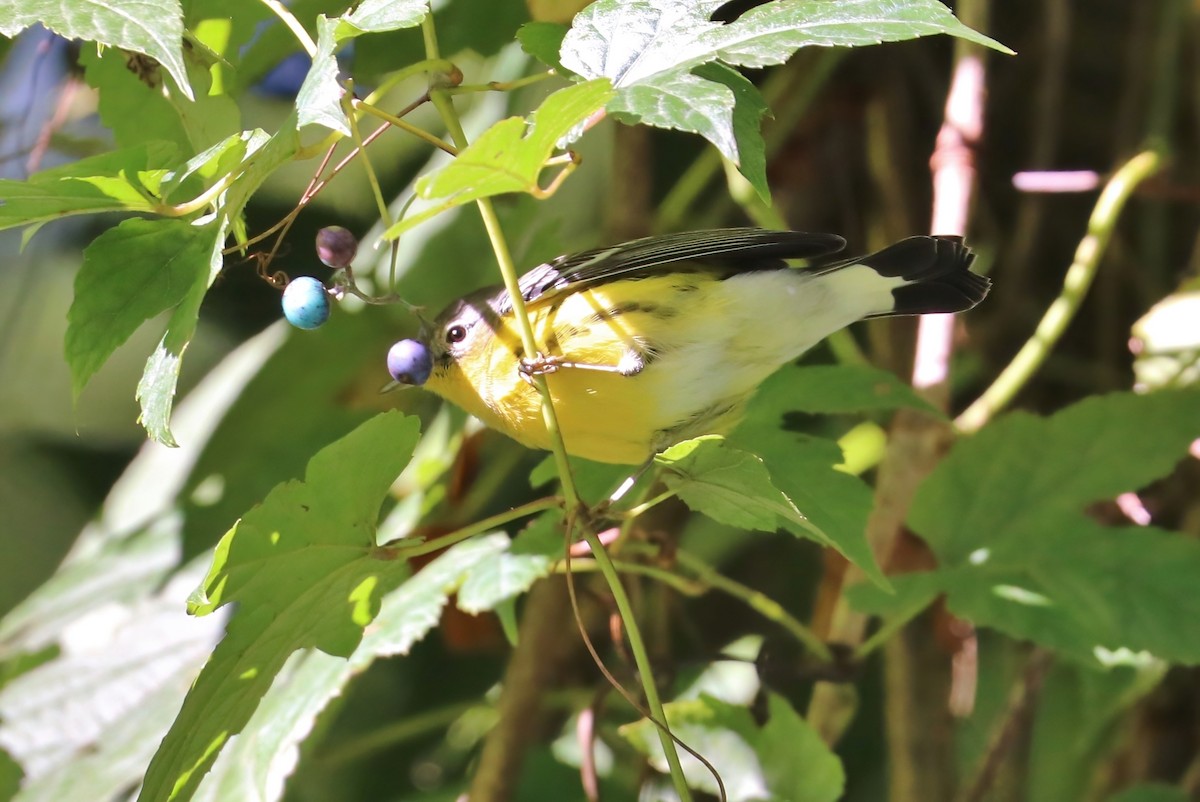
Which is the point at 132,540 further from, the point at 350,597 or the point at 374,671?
the point at 350,597

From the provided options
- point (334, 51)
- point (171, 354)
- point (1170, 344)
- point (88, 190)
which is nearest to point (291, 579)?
point (171, 354)

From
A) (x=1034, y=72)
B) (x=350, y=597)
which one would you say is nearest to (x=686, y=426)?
(x=350, y=597)

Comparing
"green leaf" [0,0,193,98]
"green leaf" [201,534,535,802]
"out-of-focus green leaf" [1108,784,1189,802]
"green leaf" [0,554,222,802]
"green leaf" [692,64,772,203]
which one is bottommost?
"out-of-focus green leaf" [1108,784,1189,802]

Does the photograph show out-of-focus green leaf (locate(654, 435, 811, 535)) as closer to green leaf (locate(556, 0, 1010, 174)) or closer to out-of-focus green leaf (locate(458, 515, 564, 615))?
→ green leaf (locate(556, 0, 1010, 174))

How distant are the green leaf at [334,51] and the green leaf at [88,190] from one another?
0.62ft

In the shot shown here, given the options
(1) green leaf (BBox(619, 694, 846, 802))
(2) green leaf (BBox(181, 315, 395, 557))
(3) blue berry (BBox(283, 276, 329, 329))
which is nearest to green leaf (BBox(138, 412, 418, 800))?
(3) blue berry (BBox(283, 276, 329, 329))

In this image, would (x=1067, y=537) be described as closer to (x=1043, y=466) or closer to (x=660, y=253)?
(x=1043, y=466)

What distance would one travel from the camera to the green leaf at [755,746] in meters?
1.36

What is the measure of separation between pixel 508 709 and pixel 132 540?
812mm

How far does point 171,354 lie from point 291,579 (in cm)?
25

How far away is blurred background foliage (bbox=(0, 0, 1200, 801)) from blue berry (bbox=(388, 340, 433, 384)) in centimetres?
47

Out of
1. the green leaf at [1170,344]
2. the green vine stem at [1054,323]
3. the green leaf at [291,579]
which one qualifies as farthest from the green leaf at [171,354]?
the green leaf at [1170,344]

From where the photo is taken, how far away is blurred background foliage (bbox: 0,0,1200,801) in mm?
1974

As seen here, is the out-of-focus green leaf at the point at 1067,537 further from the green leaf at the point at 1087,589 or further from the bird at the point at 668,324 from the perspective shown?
the bird at the point at 668,324
